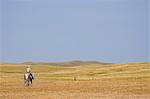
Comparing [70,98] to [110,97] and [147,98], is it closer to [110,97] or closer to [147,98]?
[110,97]

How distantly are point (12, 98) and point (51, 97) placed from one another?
285cm

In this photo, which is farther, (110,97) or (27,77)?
(27,77)

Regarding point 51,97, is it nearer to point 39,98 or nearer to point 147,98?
point 39,98

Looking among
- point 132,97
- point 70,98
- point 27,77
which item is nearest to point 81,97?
point 70,98

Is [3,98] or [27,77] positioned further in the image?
[27,77]

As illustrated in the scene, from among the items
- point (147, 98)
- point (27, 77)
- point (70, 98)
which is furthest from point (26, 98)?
point (27, 77)

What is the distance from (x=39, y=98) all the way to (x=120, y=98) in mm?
5987

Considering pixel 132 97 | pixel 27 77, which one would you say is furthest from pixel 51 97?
pixel 27 77

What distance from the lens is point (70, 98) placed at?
34.4 m

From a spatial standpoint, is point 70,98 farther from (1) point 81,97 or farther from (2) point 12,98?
(2) point 12,98

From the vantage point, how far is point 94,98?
34531 millimetres

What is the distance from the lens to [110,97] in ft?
118

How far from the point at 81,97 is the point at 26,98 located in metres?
4.10

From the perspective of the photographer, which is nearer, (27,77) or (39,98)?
(39,98)
